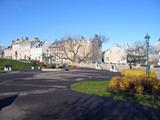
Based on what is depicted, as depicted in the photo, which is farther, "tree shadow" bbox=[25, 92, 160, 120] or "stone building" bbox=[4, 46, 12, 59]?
"stone building" bbox=[4, 46, 12, 59]

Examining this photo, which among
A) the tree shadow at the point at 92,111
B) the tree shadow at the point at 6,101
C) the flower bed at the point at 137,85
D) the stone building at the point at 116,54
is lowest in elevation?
the tree shadow at the point at 92,111

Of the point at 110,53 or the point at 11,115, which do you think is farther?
the point at 110,53

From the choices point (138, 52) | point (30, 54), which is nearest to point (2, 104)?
point (138, 52)

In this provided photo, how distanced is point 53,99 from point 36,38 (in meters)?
147

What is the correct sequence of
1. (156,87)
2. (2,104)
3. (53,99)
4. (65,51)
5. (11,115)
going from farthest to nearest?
(65,51) < (156,87) < (53,99) < (2,104) < (11,115)

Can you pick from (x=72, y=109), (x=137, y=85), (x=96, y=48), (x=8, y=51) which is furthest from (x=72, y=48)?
(x=72, y=109)

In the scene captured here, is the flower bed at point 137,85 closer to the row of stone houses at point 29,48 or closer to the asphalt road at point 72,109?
the asphalt road at point 72,109

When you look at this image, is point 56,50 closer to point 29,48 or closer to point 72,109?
point 29,48

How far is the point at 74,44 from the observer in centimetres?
11619

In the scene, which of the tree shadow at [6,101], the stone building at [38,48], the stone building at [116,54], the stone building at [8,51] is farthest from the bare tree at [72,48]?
the tree shadow at [6,101]

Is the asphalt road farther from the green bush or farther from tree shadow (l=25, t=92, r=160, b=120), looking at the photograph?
the green bush

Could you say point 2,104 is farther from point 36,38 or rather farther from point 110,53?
point 36,38

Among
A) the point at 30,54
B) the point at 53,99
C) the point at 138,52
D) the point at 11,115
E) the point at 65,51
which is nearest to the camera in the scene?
the point at 11,115

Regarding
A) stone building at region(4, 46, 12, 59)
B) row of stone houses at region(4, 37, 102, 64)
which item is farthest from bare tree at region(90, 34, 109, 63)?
stone building at region(4, 46, 12, 59)
